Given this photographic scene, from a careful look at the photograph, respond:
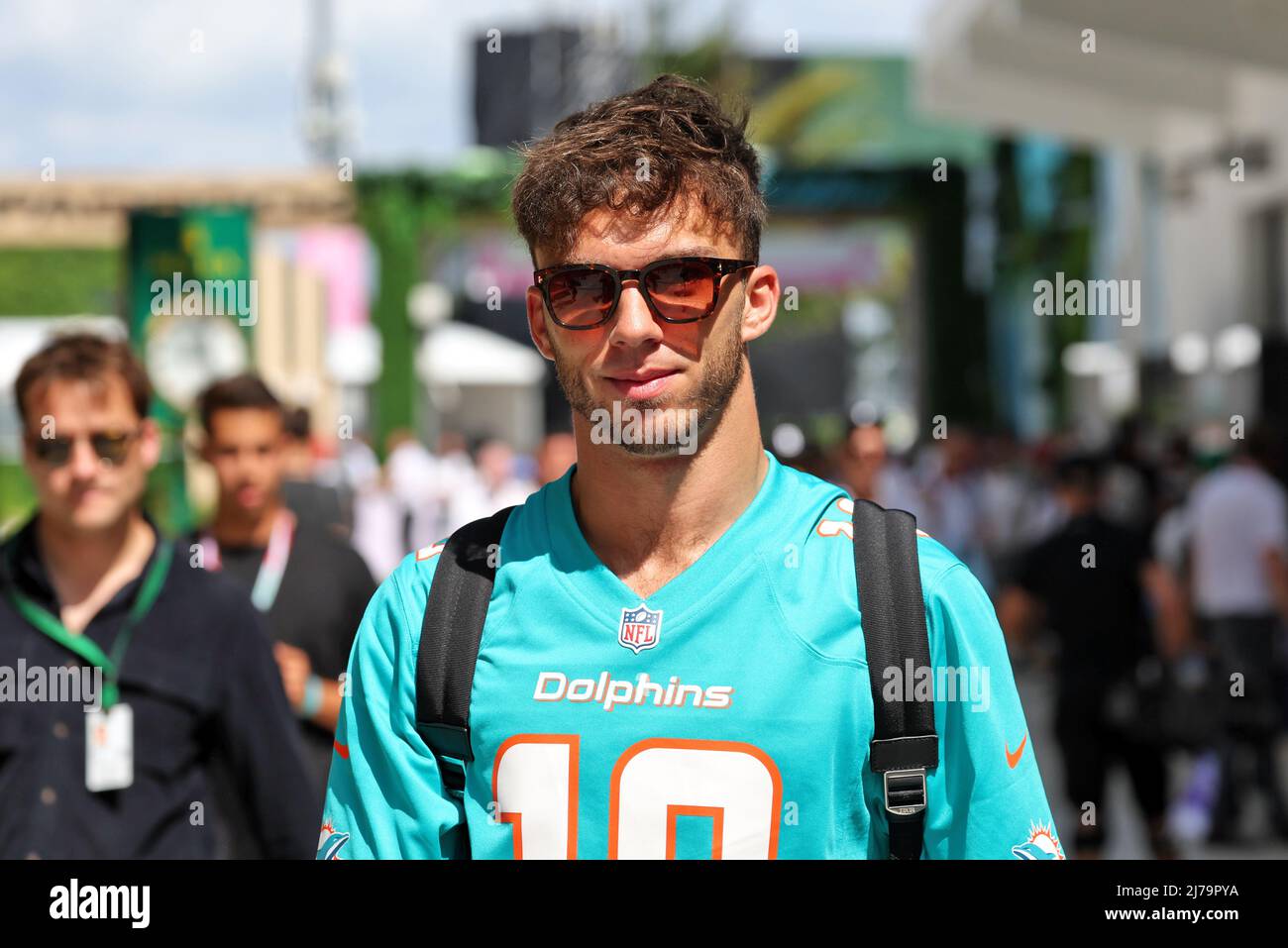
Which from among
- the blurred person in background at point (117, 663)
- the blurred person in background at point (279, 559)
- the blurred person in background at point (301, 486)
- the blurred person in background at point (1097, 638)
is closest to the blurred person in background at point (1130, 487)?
the blurred person in background at point (1097, 638)

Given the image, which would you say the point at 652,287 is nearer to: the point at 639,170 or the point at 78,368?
the point at 639,170

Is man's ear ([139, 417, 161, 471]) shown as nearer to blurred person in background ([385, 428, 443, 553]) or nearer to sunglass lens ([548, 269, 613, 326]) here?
sunglass lens ([548, 269, 613, 326])

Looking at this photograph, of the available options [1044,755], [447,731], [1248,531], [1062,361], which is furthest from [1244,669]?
[1062,361]

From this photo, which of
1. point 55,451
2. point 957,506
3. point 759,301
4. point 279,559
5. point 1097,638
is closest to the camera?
point 759,301

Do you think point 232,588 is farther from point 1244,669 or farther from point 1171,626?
point 1244,669

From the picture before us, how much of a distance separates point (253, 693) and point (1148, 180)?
72.6 feet

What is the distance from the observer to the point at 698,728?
7.78 ft

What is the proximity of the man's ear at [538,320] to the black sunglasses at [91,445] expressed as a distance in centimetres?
165

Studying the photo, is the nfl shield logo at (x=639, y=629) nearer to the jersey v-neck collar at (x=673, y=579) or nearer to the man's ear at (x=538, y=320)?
the jersey v-neck collar at (x=673, y=579)

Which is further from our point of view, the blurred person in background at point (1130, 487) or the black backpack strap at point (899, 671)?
the blurred person in background at point (1130, 487)

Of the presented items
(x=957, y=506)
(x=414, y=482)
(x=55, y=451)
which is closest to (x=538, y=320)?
(x=55, y=451)

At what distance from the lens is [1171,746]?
28.9 ft

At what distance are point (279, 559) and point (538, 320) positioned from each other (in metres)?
2.93

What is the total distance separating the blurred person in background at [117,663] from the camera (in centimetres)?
365
